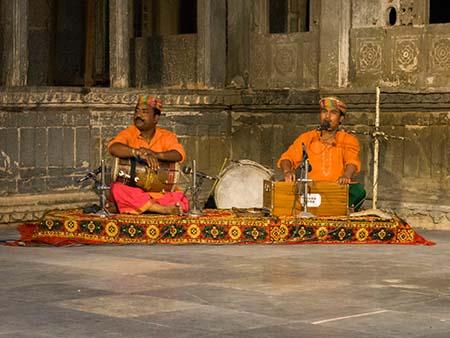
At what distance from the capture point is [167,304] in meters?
8.70

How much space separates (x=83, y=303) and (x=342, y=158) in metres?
5.05

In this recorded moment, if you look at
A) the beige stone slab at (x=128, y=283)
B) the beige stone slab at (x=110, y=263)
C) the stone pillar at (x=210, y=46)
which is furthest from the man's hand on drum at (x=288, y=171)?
the beige stone slab at (x=128, y=283)

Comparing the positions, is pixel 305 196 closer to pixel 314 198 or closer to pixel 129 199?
pixel 314 198

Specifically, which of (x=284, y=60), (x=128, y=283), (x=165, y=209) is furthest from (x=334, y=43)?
(x=128, y=283)

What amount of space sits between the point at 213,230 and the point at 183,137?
3488mm

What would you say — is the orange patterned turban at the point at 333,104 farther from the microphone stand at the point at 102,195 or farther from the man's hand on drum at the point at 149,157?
the microphone stand at the point at 102,195

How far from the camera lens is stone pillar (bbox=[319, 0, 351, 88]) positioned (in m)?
14.9

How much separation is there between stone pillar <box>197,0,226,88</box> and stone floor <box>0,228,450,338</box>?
13.7 feet

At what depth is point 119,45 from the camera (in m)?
15.3

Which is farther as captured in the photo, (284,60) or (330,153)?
(284,60)

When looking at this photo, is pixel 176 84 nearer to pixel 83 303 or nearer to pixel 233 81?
pixel 233 81

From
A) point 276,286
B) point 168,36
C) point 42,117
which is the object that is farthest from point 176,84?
point 276,286

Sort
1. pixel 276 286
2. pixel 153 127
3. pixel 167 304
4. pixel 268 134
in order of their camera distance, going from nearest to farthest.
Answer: pixel 167 304 → pixel 276 286 → pixel 153 127 → pixel 268 134

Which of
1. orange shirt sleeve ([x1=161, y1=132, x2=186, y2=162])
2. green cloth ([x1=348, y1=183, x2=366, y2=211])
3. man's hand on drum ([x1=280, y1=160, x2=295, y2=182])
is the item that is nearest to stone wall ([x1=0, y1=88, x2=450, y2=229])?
green cloth ([x1=348, y1=183, x2=366, y2=211])
